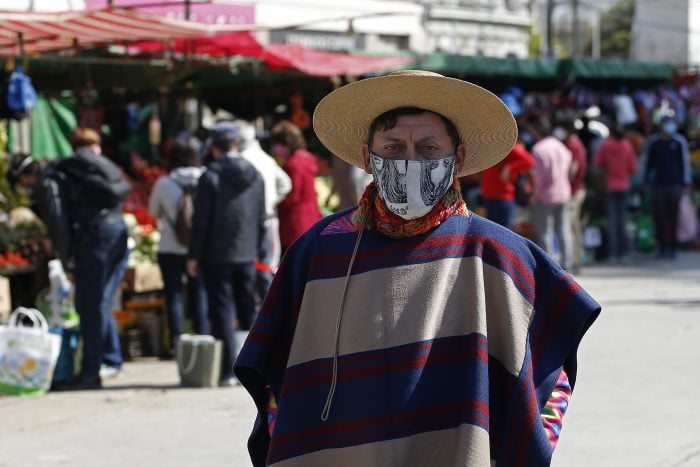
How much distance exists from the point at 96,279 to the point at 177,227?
1116 millimetres

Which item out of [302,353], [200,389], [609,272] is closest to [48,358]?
[200,389]

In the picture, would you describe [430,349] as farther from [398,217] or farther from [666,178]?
[666,178]

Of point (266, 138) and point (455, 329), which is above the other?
point (455, 329)

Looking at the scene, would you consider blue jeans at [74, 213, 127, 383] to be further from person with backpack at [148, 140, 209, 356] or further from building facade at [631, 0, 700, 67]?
building facade at [631, 0, 700, 67]

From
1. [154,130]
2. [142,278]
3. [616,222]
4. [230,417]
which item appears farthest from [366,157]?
[154,130]

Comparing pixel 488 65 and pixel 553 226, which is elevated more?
pixel 488 65

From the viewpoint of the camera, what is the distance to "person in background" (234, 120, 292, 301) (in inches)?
390

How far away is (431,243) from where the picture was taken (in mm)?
3471

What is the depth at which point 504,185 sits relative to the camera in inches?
551

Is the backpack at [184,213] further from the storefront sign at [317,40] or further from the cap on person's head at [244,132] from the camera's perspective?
the storefront sign at [317,40]

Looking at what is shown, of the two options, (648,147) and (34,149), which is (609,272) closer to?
(648,147)

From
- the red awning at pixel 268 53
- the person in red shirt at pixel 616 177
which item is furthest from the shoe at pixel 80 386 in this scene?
the person in red shirt at pixel 616 177

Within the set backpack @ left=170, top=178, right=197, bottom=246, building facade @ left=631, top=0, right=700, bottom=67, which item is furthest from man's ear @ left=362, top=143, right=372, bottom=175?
building facade @ left=631, top=0, right=700, bottom=67

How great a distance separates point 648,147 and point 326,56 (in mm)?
5977
